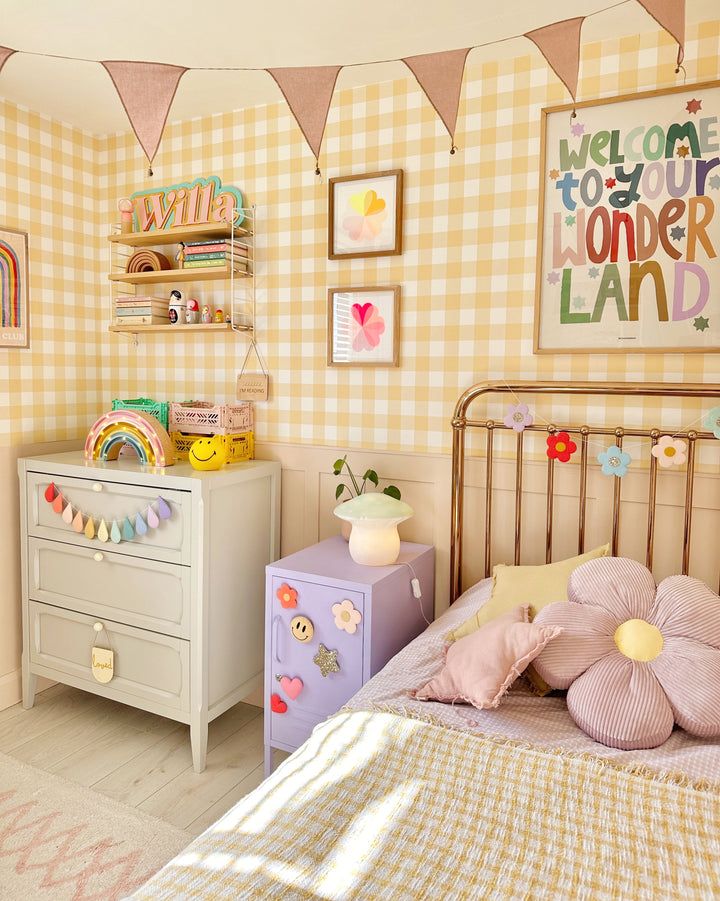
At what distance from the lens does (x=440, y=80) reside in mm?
1860

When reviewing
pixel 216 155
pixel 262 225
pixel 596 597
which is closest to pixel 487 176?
pixel 262 225

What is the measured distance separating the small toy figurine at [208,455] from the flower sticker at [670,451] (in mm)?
1470

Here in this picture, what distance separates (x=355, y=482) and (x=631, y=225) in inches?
49.9

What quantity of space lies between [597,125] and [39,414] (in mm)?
2429

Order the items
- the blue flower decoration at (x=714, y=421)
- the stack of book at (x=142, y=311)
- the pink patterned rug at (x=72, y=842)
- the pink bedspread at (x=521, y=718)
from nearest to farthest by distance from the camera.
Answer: the pink bedspread at (x=521, y=718) → the pink patterned rug at (x=72, y=842) → the blue flower decoration at (x=714, y=421) → the stack of book at (x=142, y=311)

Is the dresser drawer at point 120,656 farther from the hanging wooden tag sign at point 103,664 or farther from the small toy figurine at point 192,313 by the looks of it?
the small toy figurine at point 192,313

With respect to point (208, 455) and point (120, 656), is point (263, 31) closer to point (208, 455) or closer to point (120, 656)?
point (208, 455)

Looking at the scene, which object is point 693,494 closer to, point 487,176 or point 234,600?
point 487,176

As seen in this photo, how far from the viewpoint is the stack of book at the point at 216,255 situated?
8.68 feet

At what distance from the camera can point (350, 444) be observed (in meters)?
2.61

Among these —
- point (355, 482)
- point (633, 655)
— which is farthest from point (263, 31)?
point (633, 655)

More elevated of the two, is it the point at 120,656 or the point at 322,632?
the point at 322,632

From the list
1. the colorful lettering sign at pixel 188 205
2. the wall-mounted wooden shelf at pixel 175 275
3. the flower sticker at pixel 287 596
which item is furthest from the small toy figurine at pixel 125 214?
the flower sticker at pixel 287 596

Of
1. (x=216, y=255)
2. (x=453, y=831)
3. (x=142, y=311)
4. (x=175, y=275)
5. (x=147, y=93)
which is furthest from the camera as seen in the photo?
(x=142, y=311)
